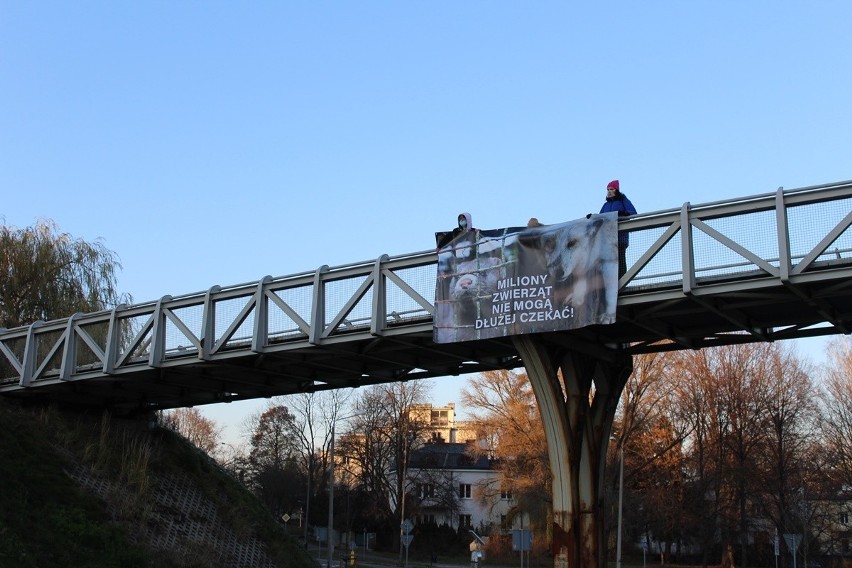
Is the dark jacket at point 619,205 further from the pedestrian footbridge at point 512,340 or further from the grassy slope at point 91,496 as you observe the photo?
the grassy slope at point 91,496

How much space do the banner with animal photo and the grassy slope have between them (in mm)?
8496

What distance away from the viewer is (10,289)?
35844mm

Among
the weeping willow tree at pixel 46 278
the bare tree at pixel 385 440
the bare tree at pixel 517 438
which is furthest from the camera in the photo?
the bare tree at pixel 385 440

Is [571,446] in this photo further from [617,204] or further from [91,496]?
[91,496]

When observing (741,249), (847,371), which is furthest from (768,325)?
(847,371)

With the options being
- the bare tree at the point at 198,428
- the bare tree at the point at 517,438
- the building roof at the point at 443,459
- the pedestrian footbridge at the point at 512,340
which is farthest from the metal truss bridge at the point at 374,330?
the bare tree at the point at 198,428

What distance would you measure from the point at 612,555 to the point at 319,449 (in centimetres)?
3040

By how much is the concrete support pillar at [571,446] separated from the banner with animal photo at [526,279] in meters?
→ 0.64

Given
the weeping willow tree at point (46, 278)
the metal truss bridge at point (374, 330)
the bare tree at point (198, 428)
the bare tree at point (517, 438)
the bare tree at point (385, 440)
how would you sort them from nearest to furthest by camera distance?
the metal truss bridge at point (374, 330) → the weeping willow tree at point (46, 278) → the bare tree at point (517, 438) → the bare tree at point (385, 440) → the bare tree at point (198, 428)

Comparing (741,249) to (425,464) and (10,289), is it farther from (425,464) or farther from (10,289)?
(425,464)

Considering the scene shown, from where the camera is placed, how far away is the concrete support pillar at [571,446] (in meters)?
16.5

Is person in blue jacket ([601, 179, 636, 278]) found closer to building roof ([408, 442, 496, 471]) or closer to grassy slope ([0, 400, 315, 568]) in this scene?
grassy slope ([0, 400, 315, 568])

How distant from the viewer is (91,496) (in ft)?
70.7

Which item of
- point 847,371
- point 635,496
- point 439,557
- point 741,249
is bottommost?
point 439,557
